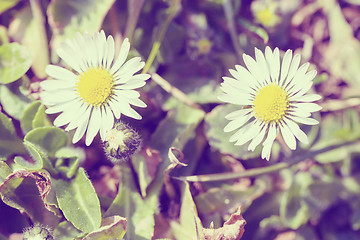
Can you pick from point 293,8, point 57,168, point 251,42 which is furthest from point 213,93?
point 57,168

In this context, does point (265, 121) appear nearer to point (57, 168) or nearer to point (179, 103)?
point (179, 103)

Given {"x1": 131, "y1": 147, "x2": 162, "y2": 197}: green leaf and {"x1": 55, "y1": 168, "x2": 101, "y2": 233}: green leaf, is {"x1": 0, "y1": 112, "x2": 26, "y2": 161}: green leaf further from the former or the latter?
{"x1": 131, "y1": 147, "x2": 162, "y2": 197}: green leaf

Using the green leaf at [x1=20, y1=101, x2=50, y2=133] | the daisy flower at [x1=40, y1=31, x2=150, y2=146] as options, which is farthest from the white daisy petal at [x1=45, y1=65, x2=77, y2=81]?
the green leaf at [x1=20, y1=101, x2=50, y2=133]

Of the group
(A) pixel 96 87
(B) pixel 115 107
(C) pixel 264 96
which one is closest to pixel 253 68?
(C) pixel 264 96

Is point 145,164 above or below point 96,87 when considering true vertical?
below

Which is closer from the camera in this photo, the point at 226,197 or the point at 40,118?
the point at 40,118

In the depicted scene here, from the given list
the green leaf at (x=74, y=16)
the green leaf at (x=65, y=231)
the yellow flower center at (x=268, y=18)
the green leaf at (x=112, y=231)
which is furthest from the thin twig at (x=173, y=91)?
the green leaf at (x=65, y=231)

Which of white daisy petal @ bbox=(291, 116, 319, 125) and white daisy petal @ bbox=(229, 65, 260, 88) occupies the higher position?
white daisy petal @ bbox=(229, 65, 260, 88)

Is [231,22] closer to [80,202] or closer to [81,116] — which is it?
[81,116]
